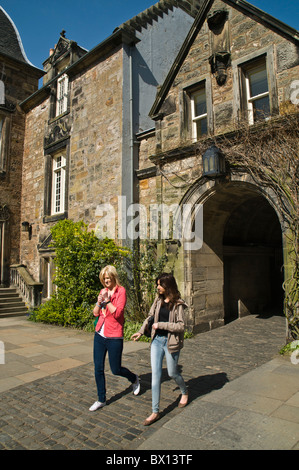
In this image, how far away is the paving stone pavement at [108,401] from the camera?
330 centimetres

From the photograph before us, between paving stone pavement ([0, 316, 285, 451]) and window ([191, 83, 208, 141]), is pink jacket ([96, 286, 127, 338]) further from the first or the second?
window ([191, 83, 208, 141])

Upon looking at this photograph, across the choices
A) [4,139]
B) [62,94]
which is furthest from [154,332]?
[4,139]

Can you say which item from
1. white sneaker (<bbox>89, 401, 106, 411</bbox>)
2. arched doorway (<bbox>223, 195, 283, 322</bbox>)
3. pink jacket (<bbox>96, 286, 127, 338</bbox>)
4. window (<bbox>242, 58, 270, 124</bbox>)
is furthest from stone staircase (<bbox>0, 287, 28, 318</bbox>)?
window (<bbox>242, 58, 270, 124</bbox>)

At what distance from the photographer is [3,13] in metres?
18.0

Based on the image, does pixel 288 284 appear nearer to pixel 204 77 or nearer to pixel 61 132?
pixel 204 77

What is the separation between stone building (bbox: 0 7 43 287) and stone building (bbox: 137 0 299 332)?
8.60m

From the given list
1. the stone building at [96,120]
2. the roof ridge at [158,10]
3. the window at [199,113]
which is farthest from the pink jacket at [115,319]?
the roof ridge at [158,10]

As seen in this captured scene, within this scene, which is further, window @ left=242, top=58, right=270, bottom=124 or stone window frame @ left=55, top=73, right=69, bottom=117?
stone window frame @ left=55, top=73, right=69, bottom=117

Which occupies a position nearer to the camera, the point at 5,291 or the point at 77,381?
the point at 77,381

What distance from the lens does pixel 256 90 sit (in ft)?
24.9

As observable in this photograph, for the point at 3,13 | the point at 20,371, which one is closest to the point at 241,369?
the point at 20,371

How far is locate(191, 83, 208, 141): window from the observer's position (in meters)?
8.48

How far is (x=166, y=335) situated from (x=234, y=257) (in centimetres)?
695
